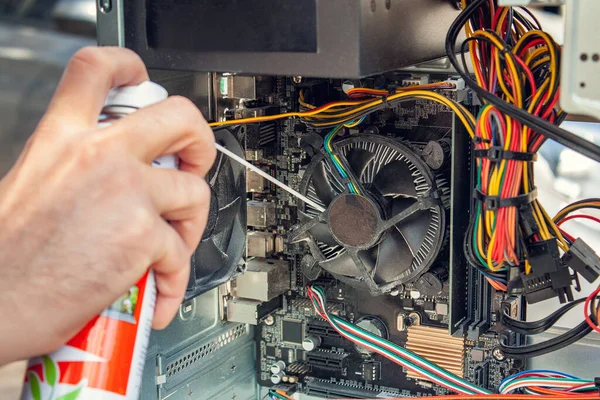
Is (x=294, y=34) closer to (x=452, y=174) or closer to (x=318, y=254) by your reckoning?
(x=452, y=174)

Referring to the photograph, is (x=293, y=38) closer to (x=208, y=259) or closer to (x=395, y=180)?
(x=395, y=180)

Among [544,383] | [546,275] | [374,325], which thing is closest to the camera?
[546,275]

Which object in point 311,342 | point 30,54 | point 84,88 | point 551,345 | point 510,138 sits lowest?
point 311,342

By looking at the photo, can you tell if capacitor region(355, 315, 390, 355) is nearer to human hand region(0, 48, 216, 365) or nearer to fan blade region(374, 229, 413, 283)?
fan blade region(374, 229, 413, 283)

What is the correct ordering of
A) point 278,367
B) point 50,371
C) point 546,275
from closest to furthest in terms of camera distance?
point 50,371 < point 546,275 < point 278,367

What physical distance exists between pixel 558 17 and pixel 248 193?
924 millimetres

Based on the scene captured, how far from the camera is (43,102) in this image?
6090 mm

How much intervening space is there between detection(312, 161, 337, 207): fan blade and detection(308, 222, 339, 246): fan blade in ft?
0.19

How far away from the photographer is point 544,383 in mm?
1782

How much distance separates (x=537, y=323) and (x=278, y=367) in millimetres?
754

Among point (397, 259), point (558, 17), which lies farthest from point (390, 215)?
point (558, 17)

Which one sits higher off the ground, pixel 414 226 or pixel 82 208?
pixel 82 208

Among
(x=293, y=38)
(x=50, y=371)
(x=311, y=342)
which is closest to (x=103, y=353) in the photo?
(x=50, y=371)

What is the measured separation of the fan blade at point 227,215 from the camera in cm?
195
